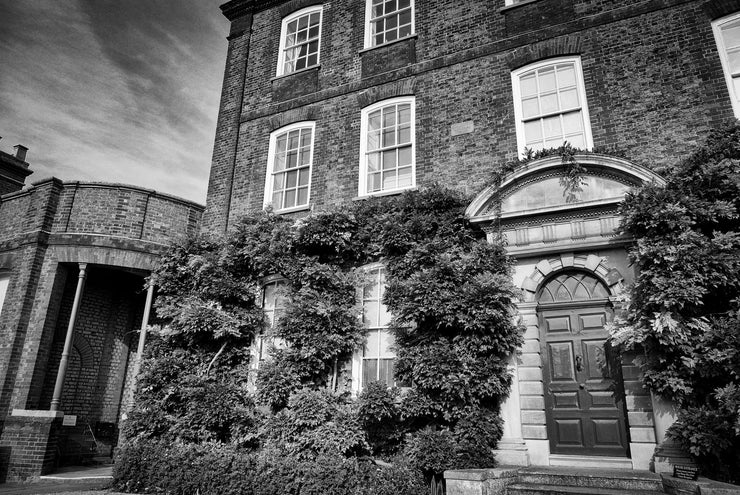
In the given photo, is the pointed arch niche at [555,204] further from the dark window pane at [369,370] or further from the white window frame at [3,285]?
the white window frame at [3,285]

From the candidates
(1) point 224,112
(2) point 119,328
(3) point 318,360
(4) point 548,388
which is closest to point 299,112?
(1) point 224,112

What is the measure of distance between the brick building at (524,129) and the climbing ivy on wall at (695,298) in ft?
1.33

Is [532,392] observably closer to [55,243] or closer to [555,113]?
[555,113]

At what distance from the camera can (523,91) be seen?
920 centimetres

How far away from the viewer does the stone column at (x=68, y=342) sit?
9.70m

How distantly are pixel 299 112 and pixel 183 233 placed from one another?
3.91m

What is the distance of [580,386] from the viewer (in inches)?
282

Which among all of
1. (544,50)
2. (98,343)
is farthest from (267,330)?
(544,50)

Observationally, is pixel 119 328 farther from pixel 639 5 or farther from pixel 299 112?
pixel 639 5

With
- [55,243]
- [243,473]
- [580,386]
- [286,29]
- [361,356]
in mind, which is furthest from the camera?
[286,29]

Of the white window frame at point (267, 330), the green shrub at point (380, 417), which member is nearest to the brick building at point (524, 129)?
the green shrub at point (380, 417)

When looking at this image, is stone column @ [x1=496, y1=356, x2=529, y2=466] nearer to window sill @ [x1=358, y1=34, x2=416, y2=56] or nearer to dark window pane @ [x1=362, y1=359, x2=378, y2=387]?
dark window pane @ [x1=362, y1=359, x2=378, y2=387]

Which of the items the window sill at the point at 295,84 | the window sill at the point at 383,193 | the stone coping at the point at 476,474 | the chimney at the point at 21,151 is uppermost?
the chimney at the point at 21,151

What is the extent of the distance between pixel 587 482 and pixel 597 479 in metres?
0.12
